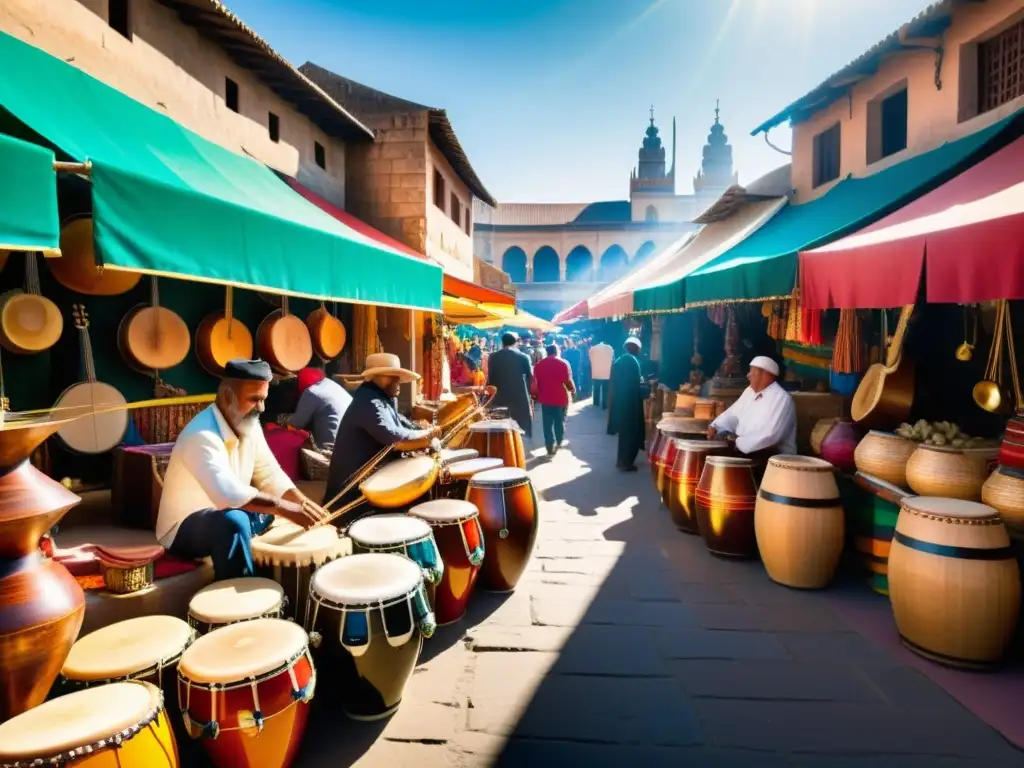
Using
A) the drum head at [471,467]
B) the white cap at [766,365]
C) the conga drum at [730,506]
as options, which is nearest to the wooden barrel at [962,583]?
the conga drum at [730,506]

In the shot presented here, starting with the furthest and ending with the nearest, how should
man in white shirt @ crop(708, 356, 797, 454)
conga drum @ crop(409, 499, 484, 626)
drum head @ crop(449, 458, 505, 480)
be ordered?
1. man in white shirt @ crop(708, 356, 797, 454)
2. drum head @ crop(449, 458, 505, 480)
3. conga drum @ crop(409, 499, 484, 626)

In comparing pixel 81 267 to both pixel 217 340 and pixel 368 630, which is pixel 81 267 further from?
pixel 368 630

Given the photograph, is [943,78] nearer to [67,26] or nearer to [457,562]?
[457,562]

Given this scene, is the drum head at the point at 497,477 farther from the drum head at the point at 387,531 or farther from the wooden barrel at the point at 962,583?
the wooden barrel at the point at 962,583

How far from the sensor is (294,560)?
9.80 feet

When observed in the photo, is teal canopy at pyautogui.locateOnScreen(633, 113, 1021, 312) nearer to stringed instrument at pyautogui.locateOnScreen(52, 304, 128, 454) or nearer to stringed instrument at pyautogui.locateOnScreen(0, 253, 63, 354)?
stringed instrument at pyautogui.locateOnScreen(52, 304, 128, 454)

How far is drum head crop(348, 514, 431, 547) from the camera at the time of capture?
3170 mm

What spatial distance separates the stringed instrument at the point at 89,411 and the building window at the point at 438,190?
708 cm

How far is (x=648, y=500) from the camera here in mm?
6738

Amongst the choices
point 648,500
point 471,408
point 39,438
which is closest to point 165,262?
point 39,438

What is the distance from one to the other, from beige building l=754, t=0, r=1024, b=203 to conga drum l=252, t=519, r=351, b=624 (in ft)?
21.5

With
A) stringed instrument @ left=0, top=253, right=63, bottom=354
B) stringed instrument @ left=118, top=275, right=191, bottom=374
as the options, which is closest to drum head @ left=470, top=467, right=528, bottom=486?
stringed instrument @ left=118, top=275, right=191, bottom=374

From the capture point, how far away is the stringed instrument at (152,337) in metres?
5.05

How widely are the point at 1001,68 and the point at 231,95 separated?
7614 millimetres
